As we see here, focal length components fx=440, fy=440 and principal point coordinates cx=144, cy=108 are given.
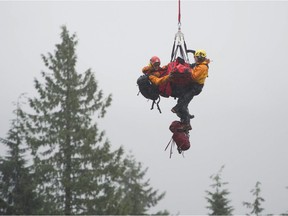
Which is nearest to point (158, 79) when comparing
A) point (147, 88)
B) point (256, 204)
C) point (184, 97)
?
point (147, 88)

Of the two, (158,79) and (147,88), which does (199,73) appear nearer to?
(158,79)

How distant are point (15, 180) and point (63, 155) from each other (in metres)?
3.84

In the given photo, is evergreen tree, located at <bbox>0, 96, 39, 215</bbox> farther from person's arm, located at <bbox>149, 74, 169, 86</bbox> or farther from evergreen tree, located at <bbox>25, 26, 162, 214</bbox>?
person's arm, located at <bbox>149, 74, 169, 86</bbox>

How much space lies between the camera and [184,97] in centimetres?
1045

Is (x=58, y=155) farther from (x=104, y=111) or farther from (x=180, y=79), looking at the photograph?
(x=180, y=79)

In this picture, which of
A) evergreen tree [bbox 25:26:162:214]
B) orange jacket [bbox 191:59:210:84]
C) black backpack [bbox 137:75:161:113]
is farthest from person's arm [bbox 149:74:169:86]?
evergreen tree [bbox 25:26:162:214]

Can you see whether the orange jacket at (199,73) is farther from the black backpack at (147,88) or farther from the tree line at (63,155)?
the tree line at (63,155)

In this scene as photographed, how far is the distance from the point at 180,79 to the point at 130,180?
17908mm

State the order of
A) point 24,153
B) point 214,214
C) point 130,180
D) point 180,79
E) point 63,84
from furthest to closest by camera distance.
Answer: point 130,180 → point 214,214 → point 24,153 → point 63,84 → point 180,79

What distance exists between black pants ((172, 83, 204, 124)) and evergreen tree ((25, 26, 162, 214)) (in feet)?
22.3

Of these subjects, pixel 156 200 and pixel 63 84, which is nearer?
pixel 63 84

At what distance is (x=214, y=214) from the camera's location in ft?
81.9

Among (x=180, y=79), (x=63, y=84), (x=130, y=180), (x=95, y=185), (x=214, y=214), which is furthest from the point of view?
(x=130, y=180)

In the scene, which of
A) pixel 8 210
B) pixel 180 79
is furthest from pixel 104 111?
pixel 180 79
